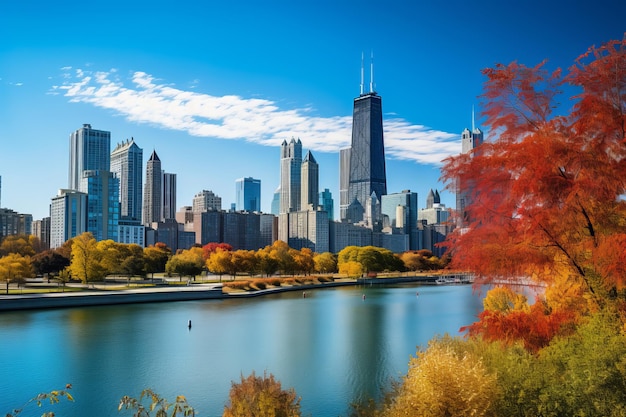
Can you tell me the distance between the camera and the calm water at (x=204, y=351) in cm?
2350

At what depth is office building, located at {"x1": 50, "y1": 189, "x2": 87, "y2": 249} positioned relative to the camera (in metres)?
182

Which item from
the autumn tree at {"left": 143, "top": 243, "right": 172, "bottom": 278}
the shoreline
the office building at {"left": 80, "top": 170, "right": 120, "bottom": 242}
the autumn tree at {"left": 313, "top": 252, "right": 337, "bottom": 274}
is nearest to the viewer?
the shoreline

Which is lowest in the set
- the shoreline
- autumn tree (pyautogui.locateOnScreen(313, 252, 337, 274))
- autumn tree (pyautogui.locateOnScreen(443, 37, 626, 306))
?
the shoreline

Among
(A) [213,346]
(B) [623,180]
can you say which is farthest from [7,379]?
(B) [623,180]

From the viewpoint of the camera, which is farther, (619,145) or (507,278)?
(507,278)

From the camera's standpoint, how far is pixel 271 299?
69.6 metres

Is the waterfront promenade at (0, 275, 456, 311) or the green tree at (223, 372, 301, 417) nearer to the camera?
the green tree at (223, 372, 301, 417)

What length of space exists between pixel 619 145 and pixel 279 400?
917cm

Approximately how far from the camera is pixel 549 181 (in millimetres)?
11477

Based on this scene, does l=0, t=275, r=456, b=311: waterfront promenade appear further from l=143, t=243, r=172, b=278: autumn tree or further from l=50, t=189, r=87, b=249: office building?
l=50, t=189, r=87, b=249: office building

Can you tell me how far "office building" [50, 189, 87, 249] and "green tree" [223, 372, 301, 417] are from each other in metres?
183

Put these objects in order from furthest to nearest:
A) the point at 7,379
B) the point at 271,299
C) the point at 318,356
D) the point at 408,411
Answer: the point at 271,299
the point at 318,356
the point at 7,379
the point at 408,411

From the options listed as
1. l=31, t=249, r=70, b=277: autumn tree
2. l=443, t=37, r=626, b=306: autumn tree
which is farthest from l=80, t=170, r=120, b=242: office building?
l=443, t=37, r=626, b=306: autumn tree

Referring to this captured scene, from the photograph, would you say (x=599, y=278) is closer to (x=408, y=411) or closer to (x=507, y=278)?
(x=507, y=278)
